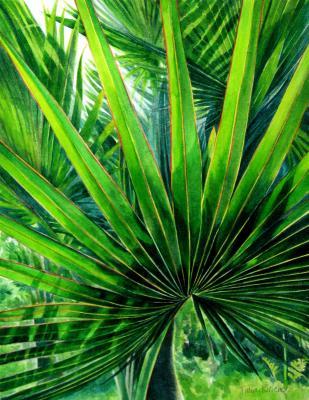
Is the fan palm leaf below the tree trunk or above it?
above

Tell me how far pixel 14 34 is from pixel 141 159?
0.57 m

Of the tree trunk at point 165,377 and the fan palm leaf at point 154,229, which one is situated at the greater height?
the fan palm leaf at point 154,229

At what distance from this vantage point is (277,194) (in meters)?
1.31

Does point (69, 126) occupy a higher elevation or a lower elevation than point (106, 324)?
higher

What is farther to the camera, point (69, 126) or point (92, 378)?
point (92, 378)

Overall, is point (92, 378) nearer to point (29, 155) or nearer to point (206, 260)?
point (206, 260)

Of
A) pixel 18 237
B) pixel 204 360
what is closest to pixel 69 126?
pixel 18 237

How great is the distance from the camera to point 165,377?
1519 mm

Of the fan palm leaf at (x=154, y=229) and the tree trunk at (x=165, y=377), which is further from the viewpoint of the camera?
the tree trunk at (x=165, y=377)

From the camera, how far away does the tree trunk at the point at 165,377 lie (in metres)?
1.51

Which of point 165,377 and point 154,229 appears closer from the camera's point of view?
point 154,229

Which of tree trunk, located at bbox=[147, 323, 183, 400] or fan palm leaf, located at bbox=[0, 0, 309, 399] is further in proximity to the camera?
tree trunk, located at bbox=[147, 323, 183, 400]

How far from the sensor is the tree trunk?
4.96 ft

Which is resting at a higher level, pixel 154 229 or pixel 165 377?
pixel 154 229
